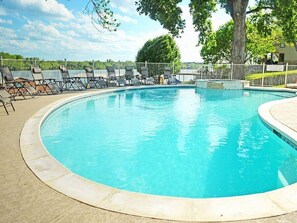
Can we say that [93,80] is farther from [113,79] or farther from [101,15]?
[101,15]

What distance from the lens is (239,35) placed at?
17.4m

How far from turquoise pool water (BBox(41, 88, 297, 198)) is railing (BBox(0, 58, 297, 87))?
4.72 metres

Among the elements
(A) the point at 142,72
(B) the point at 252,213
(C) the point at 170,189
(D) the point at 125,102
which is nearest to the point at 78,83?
(D) the point at 125,102

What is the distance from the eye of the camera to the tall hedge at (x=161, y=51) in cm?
2050

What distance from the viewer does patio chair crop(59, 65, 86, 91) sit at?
12.5 metres

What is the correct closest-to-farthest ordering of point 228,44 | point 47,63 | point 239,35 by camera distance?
1. point 47,63
2. point 239,35
3. point 228,44

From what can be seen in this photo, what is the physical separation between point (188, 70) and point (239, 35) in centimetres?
499

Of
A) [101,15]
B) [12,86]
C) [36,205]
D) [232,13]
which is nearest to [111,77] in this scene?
[12,86]

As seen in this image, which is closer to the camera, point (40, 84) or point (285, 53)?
point (40, 84)

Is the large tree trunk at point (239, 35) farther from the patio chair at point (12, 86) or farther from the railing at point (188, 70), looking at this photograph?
the patio chair at point (12, 86)

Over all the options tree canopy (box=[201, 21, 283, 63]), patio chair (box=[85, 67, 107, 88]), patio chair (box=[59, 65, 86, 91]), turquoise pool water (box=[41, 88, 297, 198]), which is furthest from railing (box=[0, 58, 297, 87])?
tree canopy (box=[201, 21, 283, 63])

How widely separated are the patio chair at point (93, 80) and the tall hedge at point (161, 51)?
24.5 feet

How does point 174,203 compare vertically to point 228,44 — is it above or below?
below

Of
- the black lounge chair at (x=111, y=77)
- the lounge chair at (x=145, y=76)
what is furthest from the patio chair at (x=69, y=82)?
the lounge chair at (x=145, y=76)
